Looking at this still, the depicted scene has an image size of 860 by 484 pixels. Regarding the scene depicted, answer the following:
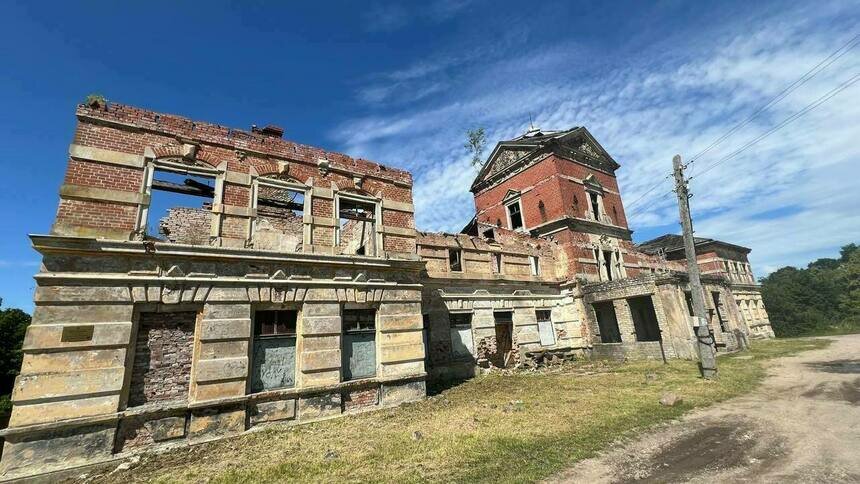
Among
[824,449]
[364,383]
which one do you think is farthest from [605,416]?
Answer: [364,383]

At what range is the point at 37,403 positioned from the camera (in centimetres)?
643

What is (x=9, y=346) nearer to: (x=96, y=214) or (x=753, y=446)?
(x=96, y=214)

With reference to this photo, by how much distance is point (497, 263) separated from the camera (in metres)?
18.9

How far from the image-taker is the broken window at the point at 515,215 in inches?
966

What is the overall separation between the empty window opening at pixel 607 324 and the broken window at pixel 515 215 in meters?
7.38

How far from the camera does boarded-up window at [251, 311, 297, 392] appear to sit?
877 centimetres

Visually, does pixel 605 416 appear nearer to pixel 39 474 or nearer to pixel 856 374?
pixel 856 374

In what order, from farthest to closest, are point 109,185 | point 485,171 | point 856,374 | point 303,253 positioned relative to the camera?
1. point 485,171
2. point 856,374
3. point 303,253
4. point 109,185

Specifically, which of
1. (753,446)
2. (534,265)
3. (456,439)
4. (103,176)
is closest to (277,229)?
(103,176)

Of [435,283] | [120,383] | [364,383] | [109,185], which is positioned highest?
[109,185]

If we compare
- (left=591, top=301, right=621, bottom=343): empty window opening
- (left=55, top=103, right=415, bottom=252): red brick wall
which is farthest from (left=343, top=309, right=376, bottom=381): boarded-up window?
(left=591, top=301, right=621, bottom=343): empty window opening

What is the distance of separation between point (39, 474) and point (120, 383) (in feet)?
5.52

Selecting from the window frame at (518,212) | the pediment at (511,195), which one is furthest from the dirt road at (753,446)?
the pediment at (511,195)

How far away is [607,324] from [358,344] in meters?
18.6
